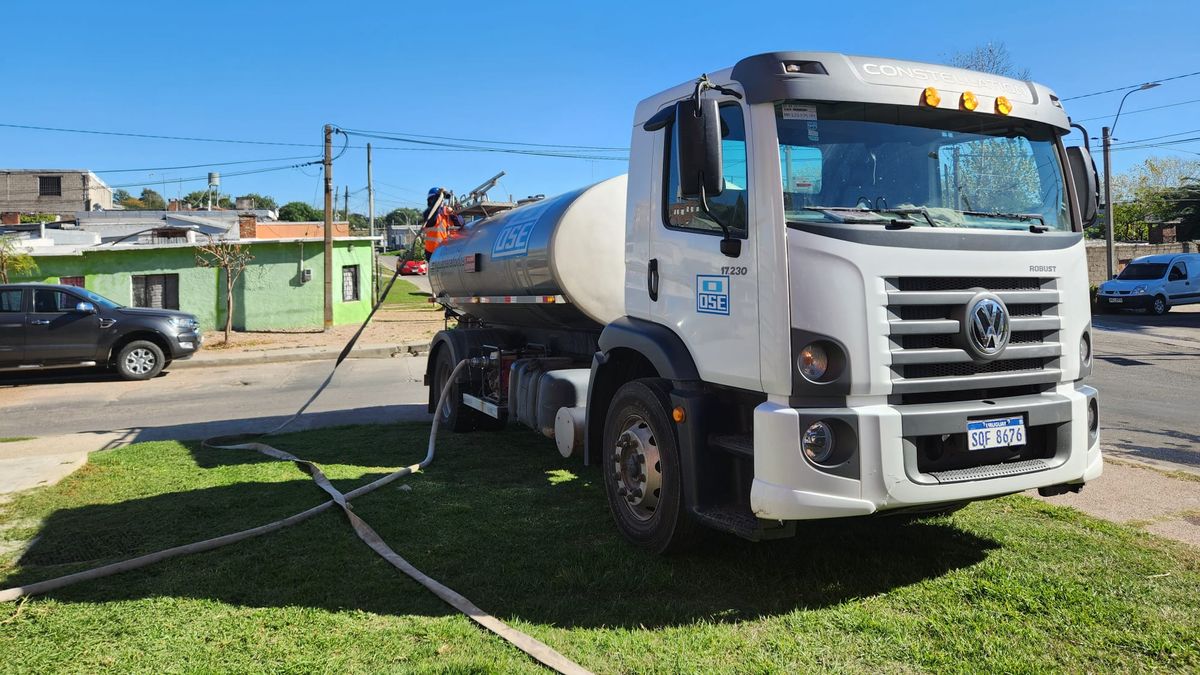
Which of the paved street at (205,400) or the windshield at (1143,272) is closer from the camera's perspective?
the paved street at (205,400)

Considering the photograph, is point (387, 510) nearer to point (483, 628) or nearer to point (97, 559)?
point (97, 559)

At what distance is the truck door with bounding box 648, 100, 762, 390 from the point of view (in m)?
4.16

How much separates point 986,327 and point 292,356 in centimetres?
1751

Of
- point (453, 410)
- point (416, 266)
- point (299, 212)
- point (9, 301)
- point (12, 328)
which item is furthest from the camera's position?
point (299, 212)

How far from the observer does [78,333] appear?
14.7 metres

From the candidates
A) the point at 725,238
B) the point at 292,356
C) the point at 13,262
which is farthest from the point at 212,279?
the point at 725,238

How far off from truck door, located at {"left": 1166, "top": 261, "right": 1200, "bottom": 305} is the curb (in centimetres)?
2314

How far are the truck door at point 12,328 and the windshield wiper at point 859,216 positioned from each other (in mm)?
15155

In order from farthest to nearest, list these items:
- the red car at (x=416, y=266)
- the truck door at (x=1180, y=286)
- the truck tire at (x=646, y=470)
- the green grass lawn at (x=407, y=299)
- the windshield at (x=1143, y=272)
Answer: the green grass lawn at (x=407, y=299) < the windshield at (x=1143, y=272) < the truck door at (x=1180, y=286) < the red car at (x=416, y=266) < the truck tire at (x=646, y=470)

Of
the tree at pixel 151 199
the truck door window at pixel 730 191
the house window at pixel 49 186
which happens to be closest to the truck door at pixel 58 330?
the truck door window at pixel 730 191

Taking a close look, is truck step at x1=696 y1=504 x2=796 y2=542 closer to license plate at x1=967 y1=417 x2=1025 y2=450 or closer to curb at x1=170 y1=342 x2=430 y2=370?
license plate at x1=967 y1=417 x2=1025 y2=450

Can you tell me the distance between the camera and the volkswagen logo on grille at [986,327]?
A: 3.94 metres

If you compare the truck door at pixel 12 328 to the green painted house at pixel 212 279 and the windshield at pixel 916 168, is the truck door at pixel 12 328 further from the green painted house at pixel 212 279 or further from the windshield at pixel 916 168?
the windshield at pixel 916 168

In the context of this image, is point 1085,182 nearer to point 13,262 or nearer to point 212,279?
point 13,262
